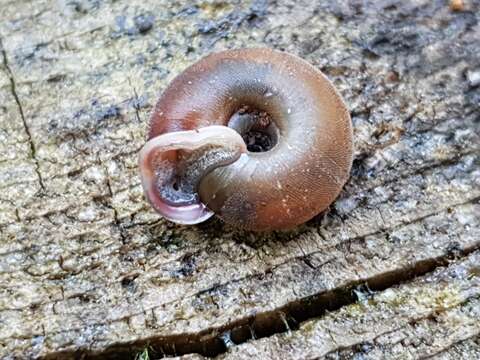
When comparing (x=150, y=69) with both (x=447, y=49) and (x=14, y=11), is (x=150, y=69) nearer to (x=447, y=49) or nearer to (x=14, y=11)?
(x=14, y=11)

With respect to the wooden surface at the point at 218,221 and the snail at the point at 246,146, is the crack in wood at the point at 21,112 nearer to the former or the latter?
the wooden surface at the point at 218,221

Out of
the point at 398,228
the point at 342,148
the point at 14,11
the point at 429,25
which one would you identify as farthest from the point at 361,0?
the point at 14,11

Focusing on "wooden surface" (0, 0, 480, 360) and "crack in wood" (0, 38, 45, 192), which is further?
"crack in wood" (0, 38, 45, 192)

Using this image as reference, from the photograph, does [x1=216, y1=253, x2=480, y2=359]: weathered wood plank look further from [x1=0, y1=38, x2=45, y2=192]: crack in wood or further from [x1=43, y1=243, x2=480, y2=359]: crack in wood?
[x1=0, y1=38, x2=45, y2=192]: crack in wood

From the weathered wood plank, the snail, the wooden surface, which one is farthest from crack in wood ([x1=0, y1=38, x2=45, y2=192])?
the weathered wood plank

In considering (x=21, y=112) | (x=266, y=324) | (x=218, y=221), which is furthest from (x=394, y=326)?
(x=21, y=112)

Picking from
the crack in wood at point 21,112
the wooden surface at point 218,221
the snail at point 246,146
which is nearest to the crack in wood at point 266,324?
the wooden surface at point 218,221

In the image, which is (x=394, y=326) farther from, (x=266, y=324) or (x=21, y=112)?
(x=21, y=112)
